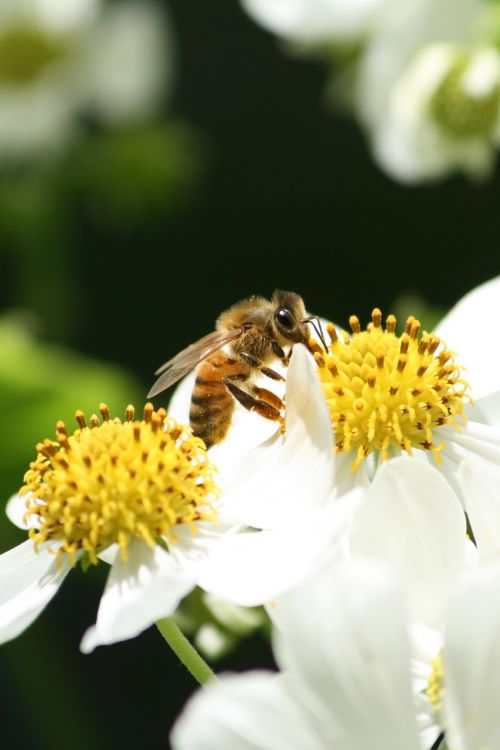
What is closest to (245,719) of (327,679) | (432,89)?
(327,679)

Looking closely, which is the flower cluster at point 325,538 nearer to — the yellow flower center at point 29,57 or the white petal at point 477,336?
the white petal at point 477,336

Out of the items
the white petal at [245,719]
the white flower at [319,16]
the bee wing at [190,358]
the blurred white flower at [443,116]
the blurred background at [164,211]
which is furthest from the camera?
the blurred background at [164,211]

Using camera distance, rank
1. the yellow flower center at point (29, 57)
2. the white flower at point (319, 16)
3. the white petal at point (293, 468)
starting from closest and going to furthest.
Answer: the white petal at point (293, 468)
the white flower at point (319, 16)
the yellow flower center at point (29, 57)

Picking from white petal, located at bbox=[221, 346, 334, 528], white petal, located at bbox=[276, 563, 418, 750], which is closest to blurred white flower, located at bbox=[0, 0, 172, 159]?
white petal, located at bbox=[221, 346, 334, 528]

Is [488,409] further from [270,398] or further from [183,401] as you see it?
[183,401]

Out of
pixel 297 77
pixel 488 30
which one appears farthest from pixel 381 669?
pixel 297 77

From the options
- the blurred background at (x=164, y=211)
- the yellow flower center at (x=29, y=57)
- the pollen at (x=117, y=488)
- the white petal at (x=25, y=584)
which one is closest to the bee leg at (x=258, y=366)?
the pollen at (x=117, y=488)
